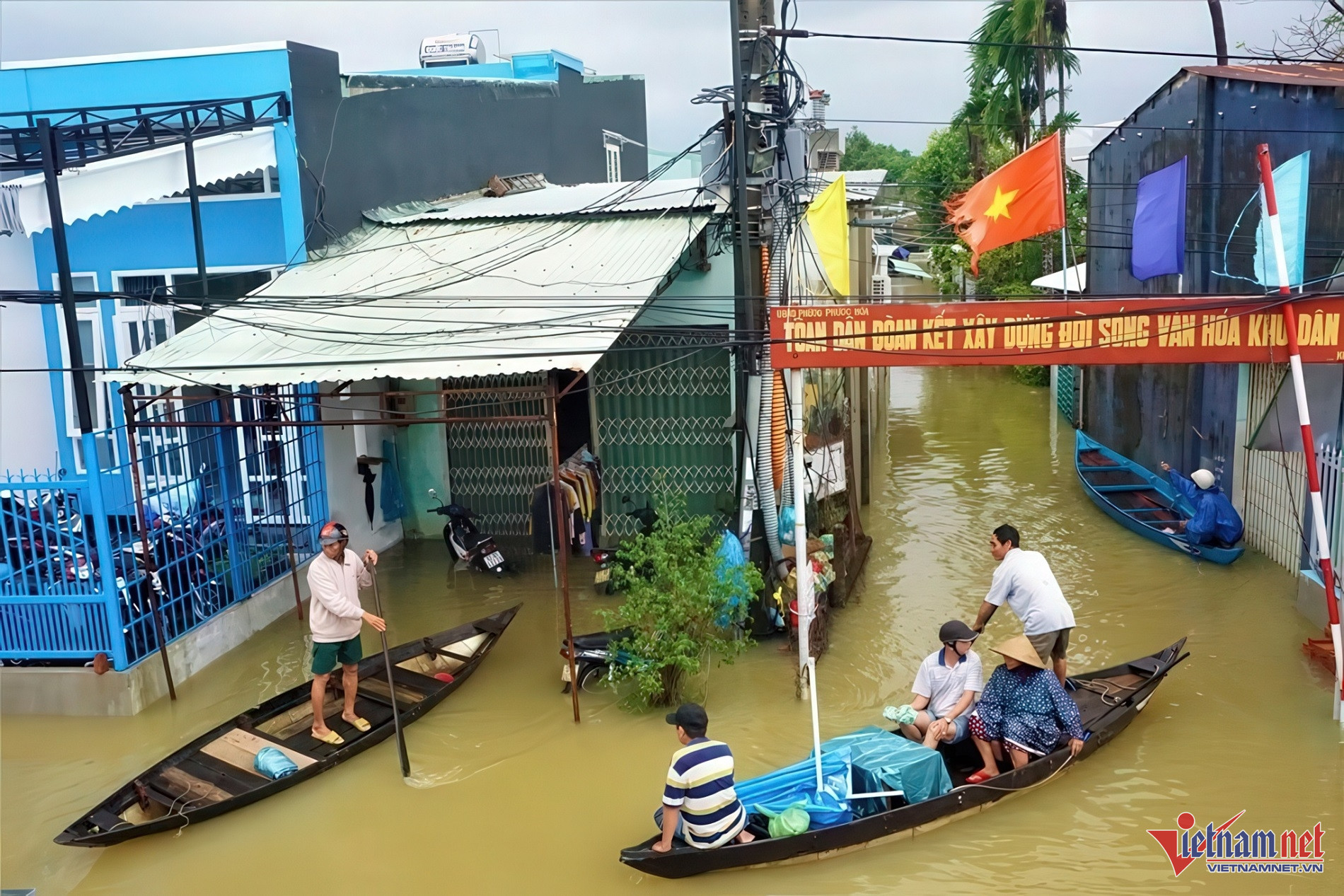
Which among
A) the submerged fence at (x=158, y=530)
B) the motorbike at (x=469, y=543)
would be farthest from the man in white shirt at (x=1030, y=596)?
the motorbike at (x=469, y=543)

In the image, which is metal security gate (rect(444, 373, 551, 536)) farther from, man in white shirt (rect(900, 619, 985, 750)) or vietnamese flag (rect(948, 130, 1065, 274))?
man in white shirt (rect(900, 619, 985, 750))

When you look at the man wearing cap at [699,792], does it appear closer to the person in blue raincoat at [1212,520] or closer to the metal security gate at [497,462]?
the metal security gate at [497,462]

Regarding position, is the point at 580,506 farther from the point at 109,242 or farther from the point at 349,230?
the point at 109,242

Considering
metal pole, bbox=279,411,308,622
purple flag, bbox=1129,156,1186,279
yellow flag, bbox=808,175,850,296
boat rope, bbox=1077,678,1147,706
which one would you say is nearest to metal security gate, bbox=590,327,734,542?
yellow flag, bbox=808,175,850,296

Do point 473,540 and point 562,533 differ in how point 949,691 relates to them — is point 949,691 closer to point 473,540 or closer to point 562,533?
point 562,533

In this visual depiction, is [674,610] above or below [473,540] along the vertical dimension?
above

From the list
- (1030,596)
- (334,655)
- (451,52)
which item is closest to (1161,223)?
(1030,596)

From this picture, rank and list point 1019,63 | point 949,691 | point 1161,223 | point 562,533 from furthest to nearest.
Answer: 1. point 1019,63
2. point 1161,223
3. point 562,533
4. point 949,691

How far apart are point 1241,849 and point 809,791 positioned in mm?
2710

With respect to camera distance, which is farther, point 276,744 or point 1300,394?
point 276,744

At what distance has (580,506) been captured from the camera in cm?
1099

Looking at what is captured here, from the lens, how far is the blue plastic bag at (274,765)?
7117mm

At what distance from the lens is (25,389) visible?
11258 mm

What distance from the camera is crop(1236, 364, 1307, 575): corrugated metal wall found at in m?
10.2
